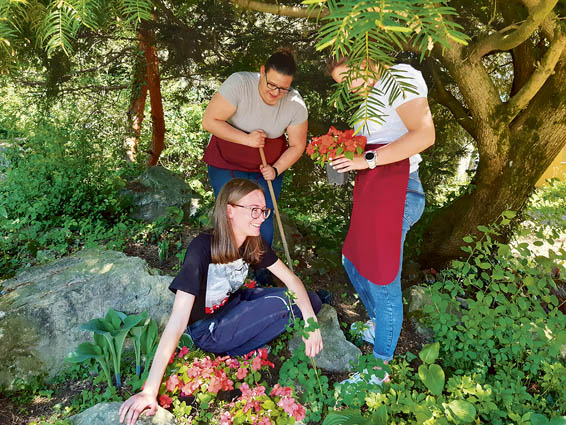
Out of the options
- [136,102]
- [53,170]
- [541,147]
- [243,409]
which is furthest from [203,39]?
[243,409]

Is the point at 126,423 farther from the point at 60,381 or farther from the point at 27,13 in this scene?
the point at 27,13

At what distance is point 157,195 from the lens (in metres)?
5.19

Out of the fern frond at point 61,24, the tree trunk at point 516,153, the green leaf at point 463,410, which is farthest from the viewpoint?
the tree trunk at point 516,153

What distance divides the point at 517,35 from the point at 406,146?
107cm

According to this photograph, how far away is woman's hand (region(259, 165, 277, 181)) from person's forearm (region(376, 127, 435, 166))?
3.26 feet

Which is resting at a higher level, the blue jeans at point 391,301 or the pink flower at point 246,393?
the blue jeans at point 391,301

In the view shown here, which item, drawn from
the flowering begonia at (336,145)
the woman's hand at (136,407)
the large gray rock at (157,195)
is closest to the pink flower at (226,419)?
the woman's hand at (136,407)

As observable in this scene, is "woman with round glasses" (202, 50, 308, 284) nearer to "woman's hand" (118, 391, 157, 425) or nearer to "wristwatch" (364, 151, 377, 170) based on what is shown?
"wristwatch" (364, 151, 377, 170)

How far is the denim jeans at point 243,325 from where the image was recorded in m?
2.45

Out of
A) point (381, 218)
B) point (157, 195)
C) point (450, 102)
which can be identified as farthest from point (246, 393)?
point (157, 195)

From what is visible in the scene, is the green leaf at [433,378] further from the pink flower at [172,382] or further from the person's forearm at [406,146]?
the pink flower at [172,382]

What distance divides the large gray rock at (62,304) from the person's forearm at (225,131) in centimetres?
120

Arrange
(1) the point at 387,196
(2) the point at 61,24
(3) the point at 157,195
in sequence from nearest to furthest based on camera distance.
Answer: (2) the point at 61,24, (1) the point at 387,196, (3) the point at 157,195

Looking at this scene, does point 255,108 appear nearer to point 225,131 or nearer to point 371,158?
point 225,131
